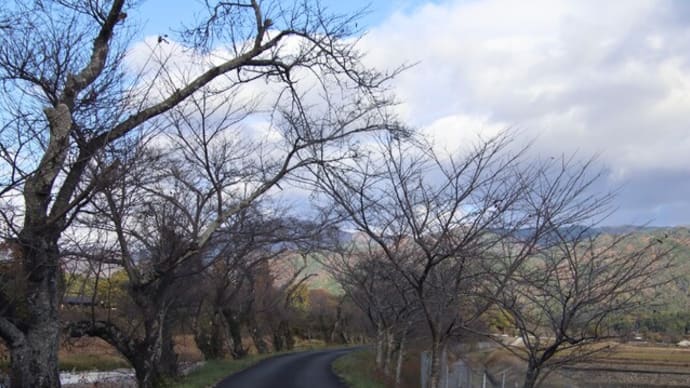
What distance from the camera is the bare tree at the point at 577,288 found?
1129cm

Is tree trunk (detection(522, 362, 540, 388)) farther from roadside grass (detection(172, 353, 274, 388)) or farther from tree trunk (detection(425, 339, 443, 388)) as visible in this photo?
roadside grass (detection(172, 353, 274, 388))

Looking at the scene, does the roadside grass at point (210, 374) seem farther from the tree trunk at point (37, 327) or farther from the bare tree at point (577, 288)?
the bare tree at point (577, 288)

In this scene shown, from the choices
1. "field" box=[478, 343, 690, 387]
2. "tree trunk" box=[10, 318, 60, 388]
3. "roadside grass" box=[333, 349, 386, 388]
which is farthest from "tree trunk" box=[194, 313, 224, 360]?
"tree trunk" box=[10, 318, 60, 388]

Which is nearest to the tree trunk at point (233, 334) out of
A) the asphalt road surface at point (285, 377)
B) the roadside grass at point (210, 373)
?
the roadside grass at point (210, 373)

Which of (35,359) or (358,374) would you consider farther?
(358,374)

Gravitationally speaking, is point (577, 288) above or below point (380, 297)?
below

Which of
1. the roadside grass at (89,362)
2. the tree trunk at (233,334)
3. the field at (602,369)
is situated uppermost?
the tree trunk at (233,334)

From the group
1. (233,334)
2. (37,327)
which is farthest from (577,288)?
(233,334)

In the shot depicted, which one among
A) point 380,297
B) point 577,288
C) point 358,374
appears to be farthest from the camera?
point 380,297

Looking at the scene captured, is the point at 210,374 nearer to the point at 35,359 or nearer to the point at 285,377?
the point at 285,377

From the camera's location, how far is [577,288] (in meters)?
11.4

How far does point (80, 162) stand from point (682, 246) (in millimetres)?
8531

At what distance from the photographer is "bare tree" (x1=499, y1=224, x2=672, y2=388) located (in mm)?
11289

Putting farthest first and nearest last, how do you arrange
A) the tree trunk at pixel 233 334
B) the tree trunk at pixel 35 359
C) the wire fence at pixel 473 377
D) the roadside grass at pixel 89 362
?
the tree trunk at pixel 233 334
the roadside grass at pixel 89 362
the wire fence at pixel 473 377
the tree trunk at pixel 35 359
